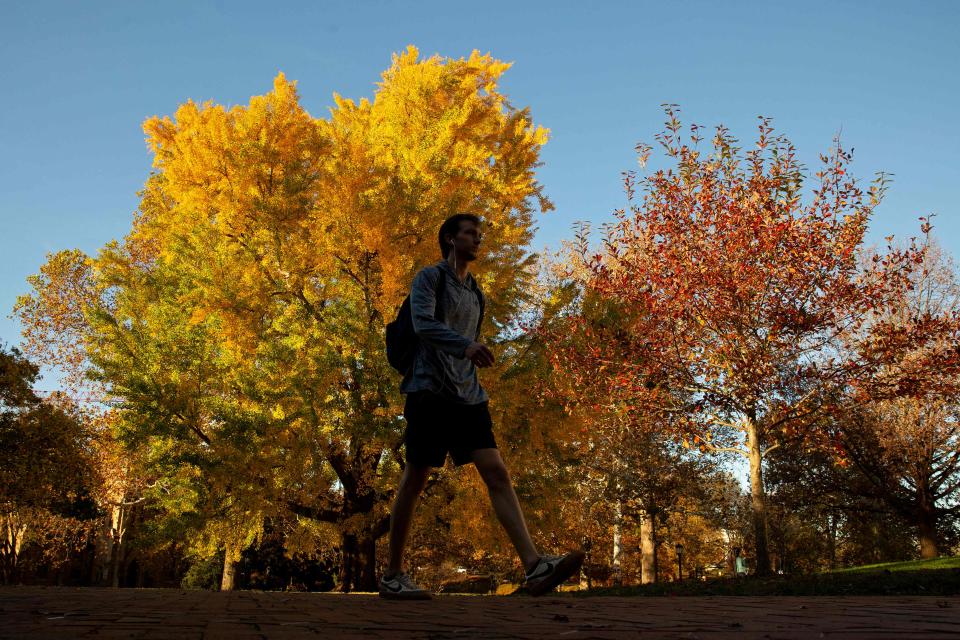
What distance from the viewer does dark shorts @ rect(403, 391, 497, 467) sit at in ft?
11.7

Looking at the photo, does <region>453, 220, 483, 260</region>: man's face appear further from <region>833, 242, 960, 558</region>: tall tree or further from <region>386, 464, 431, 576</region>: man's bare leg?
<region>833, 242, 960, 558</region>: tall tree

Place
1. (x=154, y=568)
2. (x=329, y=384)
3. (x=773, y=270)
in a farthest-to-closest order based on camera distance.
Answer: (x=154, y=568)
(x=773, y=270)
(x=329, y=384)

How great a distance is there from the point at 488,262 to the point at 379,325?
1.58 m

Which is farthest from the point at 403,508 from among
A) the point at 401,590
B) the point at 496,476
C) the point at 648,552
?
the point at 648,552

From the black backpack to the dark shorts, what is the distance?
227mm

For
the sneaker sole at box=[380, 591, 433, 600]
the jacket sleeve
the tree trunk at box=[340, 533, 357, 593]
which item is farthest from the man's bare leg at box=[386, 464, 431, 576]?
the tree trunk at box=[340, 533, 357, 593]

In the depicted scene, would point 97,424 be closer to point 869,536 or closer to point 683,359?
point 683,359

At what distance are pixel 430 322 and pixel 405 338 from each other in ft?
1.05

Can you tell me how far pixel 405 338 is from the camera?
3773 millimetres

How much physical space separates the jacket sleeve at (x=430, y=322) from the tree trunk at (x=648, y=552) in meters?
15.9

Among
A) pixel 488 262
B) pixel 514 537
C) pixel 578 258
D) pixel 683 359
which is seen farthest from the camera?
pixel 578 258

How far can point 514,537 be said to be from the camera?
352 cm

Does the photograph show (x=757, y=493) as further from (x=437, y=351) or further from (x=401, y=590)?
(x=437, y=351)

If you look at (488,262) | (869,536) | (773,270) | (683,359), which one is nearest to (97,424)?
(488,262)
